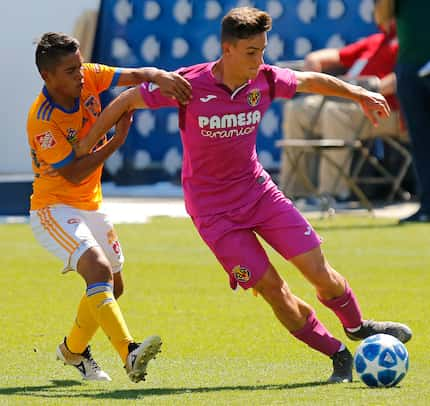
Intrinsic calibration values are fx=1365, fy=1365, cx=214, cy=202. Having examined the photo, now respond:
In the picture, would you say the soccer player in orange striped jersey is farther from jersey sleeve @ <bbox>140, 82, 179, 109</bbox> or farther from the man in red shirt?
the man in red shirt

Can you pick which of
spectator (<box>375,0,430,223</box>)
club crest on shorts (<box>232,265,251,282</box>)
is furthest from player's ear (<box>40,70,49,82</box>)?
spectator (<box>375,0,430,223</box>)

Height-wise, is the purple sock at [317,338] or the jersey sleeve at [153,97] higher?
the jersey sleeve at [153,97]

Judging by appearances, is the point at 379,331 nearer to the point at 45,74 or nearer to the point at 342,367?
the point at 342,367

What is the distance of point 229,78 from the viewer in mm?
6578

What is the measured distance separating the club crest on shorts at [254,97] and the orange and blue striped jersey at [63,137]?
2.50 feet

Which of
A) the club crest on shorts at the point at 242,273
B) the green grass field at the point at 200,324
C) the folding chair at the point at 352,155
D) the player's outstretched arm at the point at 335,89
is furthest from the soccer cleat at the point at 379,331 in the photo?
the folding chair at the point at 352,155

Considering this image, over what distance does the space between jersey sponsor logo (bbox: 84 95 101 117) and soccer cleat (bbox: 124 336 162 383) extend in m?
1.34

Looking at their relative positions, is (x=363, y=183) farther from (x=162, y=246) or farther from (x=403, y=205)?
(x=162, y=246)

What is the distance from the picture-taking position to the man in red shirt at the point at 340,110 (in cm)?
1546

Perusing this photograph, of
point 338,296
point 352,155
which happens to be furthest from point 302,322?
point 352,155

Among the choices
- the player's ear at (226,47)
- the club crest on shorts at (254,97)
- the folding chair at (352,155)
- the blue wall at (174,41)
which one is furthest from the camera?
the blue wall at (174,41)

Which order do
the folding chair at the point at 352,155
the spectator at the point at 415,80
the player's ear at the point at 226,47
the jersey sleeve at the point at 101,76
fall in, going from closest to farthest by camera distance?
the player's ear at the point at 226,47
the jersey sleeve at the point at 101,76
the spectator at the point at 415,80
the folding chair at the point at 352,155

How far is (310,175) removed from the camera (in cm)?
1677

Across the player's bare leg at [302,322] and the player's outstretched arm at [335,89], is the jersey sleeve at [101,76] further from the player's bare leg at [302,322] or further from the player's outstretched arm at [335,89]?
the player's bare leg at [302,322]
